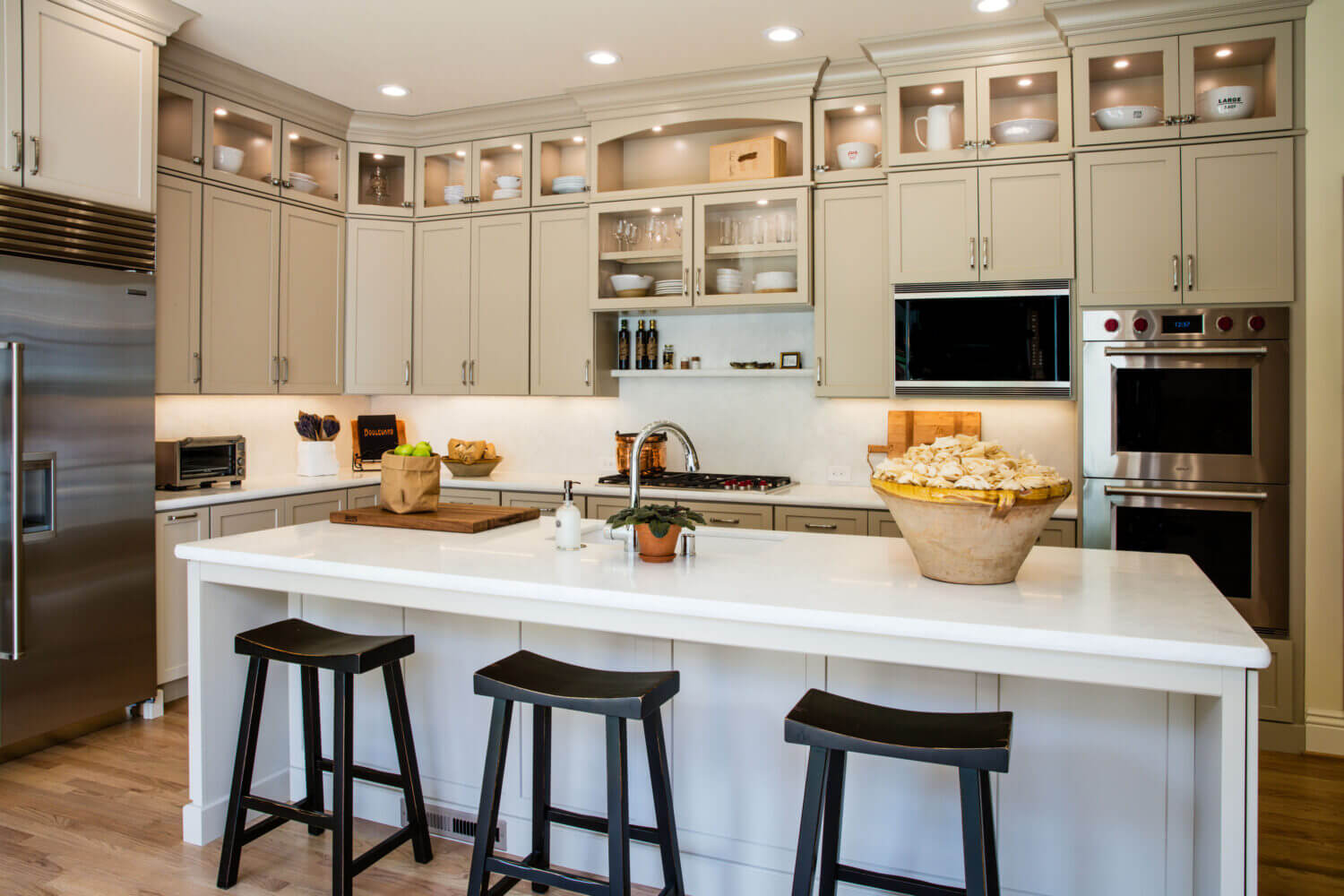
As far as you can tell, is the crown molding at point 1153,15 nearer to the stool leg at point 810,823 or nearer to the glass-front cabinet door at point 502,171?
the glass-front cabinet door at point 502,171

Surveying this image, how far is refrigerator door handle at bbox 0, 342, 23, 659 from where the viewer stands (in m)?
2.93

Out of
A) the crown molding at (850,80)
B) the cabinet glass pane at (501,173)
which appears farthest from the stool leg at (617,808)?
the cabinet glass pane at (501,173)

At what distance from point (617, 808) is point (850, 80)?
11.4 feet

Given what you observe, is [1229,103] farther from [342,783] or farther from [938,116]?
[342,783]

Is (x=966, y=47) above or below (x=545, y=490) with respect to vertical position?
above

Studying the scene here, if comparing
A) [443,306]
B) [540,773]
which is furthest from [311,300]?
[540,773]

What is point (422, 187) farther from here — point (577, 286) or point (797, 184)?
point (797, 184)

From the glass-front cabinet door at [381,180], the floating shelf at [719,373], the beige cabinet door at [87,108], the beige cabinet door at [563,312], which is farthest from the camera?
the glass-front cabinet door at [381,180]

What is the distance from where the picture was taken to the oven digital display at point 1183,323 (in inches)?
134

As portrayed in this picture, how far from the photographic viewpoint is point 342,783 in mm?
2129

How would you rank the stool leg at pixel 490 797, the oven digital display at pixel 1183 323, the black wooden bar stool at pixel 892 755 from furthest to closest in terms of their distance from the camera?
the oven digital display at pixel 1183 323 → the stool leg at pixel 490 797 → the black wooden bar stool at pixel 892 755

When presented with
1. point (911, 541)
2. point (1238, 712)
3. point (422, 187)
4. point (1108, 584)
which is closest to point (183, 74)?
point (422, 187)

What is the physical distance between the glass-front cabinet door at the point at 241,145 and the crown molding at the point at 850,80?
2.74m

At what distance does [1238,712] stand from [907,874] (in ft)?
2.99
